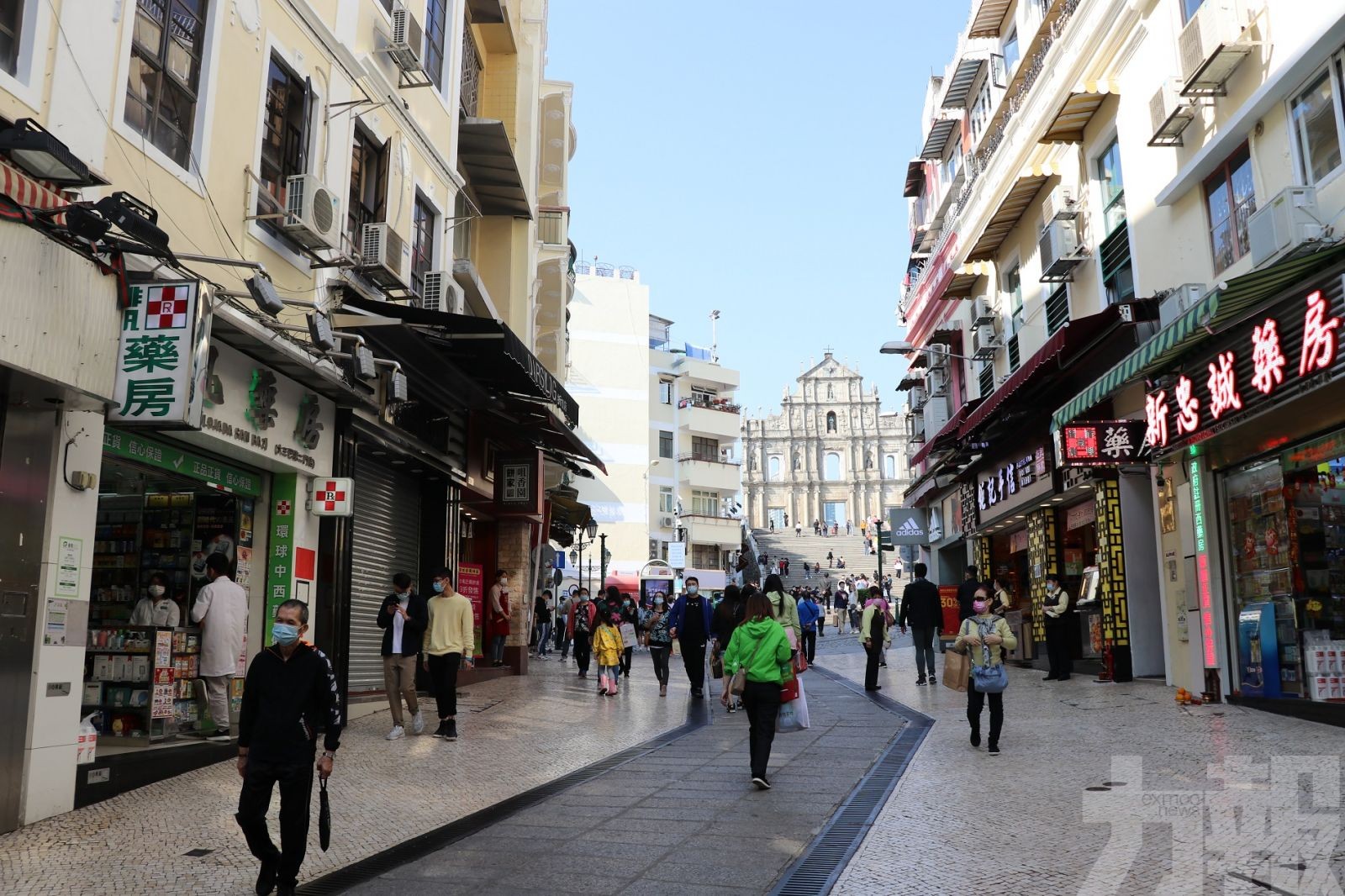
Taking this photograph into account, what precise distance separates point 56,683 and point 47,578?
695mm

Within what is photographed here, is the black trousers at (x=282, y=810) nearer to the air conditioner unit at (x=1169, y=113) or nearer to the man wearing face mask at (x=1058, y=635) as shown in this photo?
the air conditioner unit at (x=1169, y=113)

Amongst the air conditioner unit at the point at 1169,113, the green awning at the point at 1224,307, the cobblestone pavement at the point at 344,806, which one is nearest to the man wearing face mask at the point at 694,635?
the cobblestone pavement at the point at 344,806

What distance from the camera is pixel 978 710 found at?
9.54 meters

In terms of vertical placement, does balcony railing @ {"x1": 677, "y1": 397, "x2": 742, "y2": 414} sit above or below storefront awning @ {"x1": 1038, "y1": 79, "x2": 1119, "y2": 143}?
above

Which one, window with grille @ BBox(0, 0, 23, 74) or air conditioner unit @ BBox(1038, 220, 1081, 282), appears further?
air conditioner unit @ BBox(1038, 220, 1081, 282)

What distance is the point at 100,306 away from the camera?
24.2 ft

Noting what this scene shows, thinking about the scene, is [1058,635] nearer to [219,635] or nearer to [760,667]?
[760,667]

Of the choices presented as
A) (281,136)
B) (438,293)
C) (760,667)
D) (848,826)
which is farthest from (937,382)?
(848,826)

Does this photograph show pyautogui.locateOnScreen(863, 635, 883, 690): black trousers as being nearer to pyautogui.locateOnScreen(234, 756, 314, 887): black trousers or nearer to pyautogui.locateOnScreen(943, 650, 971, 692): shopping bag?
pyautogui.locateOnScreen(943, 650, 971, 692): shopping bag

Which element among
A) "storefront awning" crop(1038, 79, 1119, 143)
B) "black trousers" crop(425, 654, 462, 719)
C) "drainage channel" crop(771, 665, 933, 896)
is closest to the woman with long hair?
"drainage channel" crop(771, 665, 933, 896)

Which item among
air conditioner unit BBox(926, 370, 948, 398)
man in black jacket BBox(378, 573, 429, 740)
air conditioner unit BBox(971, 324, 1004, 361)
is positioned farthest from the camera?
air conditioner unit BBox(926, 370, 948, 398)

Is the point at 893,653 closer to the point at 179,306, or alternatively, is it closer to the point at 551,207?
the point at 551,207

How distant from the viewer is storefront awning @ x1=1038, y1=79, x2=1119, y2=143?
1535cm

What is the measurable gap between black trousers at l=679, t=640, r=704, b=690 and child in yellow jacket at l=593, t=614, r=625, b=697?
108cm
